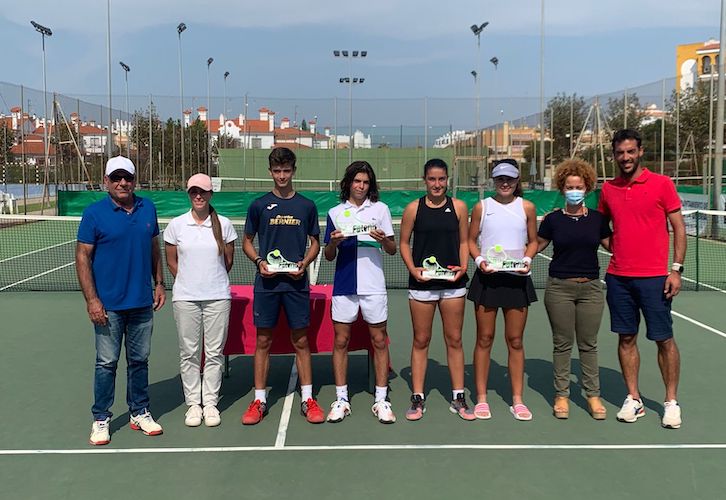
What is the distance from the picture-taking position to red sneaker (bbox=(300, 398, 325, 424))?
469cm

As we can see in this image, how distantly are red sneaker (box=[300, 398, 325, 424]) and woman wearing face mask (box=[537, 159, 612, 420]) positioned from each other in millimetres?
1655

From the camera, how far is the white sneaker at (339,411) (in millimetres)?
4707

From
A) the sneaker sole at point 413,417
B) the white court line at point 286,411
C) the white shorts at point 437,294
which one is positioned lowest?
the white court line at point 286,411

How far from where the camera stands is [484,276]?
4723 mm

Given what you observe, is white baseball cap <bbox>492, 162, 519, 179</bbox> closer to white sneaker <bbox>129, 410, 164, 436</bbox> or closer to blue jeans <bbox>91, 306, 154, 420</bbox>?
blue jeans <bbox>91, 306, 154, 420</bbox>

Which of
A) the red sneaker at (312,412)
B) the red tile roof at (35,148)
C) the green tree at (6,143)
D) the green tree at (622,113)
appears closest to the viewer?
the red sneaker at (312,412)

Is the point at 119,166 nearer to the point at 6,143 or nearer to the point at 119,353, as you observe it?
the point at 119,353

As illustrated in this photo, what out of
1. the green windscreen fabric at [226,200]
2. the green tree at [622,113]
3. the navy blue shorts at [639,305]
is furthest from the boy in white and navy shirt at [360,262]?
the green tree at [622,113]

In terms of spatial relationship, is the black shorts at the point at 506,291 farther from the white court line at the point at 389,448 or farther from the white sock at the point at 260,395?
the white sock at the point at 260,395

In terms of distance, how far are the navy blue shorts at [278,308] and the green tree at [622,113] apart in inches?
934

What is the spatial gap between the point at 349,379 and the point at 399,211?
1655 cm

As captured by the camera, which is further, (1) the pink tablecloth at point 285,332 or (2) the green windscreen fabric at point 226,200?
(2) the green windscreen fabric at point 226,200

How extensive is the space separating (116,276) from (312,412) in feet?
5.24

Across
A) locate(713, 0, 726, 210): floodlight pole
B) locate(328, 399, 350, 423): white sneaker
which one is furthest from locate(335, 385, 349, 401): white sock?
locate(713, 0, 726, 210): floodlight pole
